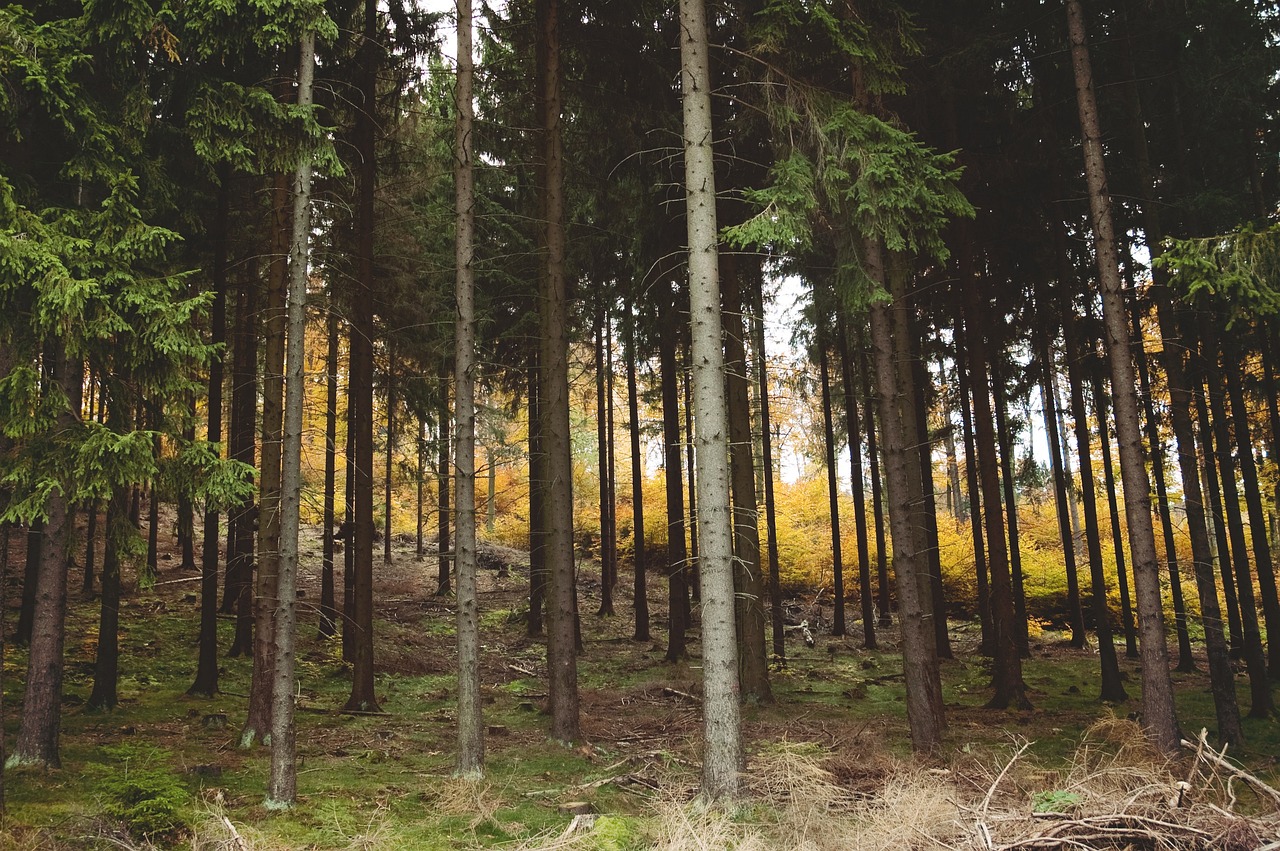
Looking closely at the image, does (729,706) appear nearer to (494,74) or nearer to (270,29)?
(270,29)

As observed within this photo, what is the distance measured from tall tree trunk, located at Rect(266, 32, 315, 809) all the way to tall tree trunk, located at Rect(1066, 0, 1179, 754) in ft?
32.2

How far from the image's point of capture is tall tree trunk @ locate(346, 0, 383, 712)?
40.5ft

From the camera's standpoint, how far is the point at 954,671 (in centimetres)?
1723

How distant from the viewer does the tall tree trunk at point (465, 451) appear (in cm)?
895

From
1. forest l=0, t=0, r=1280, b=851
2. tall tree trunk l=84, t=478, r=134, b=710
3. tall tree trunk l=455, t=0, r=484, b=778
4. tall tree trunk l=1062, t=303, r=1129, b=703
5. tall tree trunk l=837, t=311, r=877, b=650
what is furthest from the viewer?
tall tree trunk l=837, t=311, r=877, b=650

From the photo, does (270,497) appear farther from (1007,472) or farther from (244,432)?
(1007,472)

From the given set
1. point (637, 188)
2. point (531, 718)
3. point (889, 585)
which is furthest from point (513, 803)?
point (889, 585)

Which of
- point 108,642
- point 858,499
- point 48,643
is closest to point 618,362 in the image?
point 858,499

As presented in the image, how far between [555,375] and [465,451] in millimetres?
2409

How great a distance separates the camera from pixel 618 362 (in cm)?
2102

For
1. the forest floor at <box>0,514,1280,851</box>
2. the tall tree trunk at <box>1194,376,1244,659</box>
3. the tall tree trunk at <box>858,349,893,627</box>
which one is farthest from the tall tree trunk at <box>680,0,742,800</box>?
the tall tree trunk at <box>1194,376,1244,659</box>

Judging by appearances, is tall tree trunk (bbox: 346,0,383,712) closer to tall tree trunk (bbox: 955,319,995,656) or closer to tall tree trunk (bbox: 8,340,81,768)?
tall tree trunk (bbox: 8,340,81,768)

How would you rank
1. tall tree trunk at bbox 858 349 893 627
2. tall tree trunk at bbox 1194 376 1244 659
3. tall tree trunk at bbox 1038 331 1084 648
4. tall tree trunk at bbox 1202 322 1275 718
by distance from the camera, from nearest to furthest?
tall tree trunk at bbox 1202 322 1275 718 < tall tree trunk at bbox 1194 376 1244 659 < tall tree trunk at bbox 1038 331 1084 648 < tall tree trunk at bbox 858 349 893 627

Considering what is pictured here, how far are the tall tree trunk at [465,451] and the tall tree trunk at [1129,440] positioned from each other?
8158 millimetres
